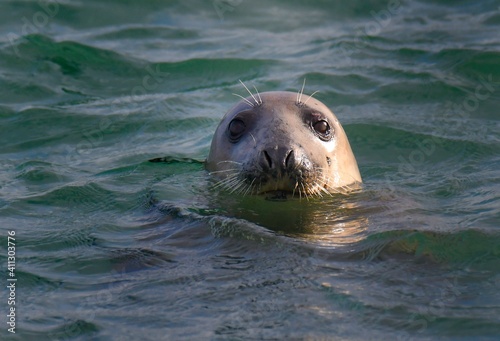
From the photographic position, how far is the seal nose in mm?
5387

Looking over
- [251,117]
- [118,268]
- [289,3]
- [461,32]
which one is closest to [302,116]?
[251,117]

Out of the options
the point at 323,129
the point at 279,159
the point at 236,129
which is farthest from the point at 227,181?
the point at 323,129

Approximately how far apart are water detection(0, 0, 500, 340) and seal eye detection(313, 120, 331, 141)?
1.51 ft

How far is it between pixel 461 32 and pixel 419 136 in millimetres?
2974

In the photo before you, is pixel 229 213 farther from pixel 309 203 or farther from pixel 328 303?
pixel 328 303

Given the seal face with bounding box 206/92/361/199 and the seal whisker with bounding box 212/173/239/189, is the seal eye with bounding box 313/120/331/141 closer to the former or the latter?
the seal face with bounding box 206/92/361/199

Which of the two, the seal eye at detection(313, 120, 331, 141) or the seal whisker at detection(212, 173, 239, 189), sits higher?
the seal eye at detection(313, 120, 331, 141)

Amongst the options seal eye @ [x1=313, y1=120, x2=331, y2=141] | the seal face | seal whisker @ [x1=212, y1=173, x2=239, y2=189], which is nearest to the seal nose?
the seal face

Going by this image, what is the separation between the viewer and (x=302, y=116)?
6.05 metres

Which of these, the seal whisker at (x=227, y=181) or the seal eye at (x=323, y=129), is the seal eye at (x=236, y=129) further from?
the seal eye at (x=323, y=129)

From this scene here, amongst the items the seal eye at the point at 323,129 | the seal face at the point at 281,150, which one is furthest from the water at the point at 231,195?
the seal eye at the point at 323,129

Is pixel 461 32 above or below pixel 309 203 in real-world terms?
above

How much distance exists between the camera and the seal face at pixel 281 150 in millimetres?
5434

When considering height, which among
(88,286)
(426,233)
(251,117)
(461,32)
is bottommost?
(88,286)
